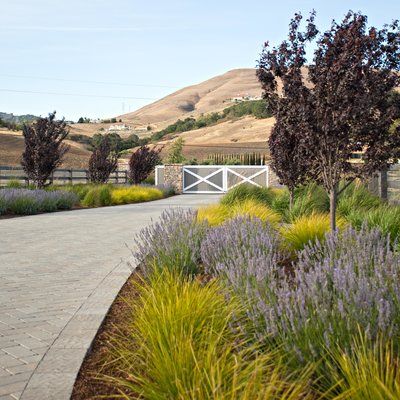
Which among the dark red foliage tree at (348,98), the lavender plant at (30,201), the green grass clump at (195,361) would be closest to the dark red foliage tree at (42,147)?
the lavender plant at (30,201)

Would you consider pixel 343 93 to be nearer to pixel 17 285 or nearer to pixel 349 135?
pixel 349 135

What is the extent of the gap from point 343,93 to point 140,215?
989 centimetres

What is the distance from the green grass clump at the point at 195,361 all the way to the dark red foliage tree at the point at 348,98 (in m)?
3.85

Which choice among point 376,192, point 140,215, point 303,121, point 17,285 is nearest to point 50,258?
point 17,285

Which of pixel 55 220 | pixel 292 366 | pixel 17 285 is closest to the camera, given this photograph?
pixel 292 366

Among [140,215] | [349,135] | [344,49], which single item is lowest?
[140,215]

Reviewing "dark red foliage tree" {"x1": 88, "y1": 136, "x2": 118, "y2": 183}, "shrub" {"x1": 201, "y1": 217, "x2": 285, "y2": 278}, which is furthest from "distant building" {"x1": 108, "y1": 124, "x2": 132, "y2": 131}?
"shrub" {"x1": 201, "y1": 217, "x2": 285, "y2": 278}

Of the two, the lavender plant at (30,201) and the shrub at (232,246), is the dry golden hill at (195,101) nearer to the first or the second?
the lavender plant at (30,201)

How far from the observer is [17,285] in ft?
21.7

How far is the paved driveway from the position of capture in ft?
12.0

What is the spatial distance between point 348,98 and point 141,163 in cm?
2347

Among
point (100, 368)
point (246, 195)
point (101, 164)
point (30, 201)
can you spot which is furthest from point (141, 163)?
point (100, 368)

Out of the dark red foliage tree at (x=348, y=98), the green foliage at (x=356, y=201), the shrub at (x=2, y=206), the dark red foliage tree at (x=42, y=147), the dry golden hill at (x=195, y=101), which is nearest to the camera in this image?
the dark red foliage tree at (x=348, y=98)

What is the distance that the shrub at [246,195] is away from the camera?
14.8m
